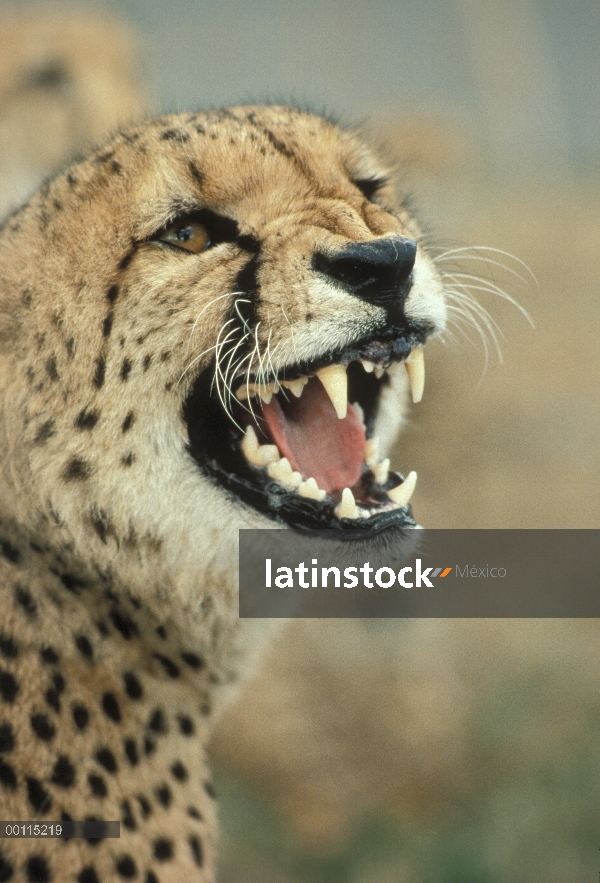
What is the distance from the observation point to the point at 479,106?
2.12 m

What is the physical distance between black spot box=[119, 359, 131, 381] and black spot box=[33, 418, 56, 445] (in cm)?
10

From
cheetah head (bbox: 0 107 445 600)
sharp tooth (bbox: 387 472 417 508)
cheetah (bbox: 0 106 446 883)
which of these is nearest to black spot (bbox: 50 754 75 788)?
cheetah (bbox: 0 106 446 883)

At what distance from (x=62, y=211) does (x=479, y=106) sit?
1303 mm

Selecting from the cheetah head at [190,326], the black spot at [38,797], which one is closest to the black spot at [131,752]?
the black spot at [38,797]

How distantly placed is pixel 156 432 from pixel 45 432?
14 cm

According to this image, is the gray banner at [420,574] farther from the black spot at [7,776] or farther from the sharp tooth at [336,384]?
the black spot at [7,776]

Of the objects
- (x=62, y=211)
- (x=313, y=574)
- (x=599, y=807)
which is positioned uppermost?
(x=62, y=211)

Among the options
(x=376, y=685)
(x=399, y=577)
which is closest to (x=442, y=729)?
(x=376, y=685)

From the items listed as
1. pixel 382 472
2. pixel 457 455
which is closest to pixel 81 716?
pixel 382 472

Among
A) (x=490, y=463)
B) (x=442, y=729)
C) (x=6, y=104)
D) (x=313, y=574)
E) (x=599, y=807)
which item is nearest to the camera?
(x=313, y=574)

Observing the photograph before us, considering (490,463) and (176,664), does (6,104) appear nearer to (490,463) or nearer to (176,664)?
(490,463)

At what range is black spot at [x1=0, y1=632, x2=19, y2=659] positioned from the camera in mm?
1057

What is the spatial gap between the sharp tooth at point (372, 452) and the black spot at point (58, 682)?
1.62 ft

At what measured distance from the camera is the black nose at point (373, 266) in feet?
3.48
